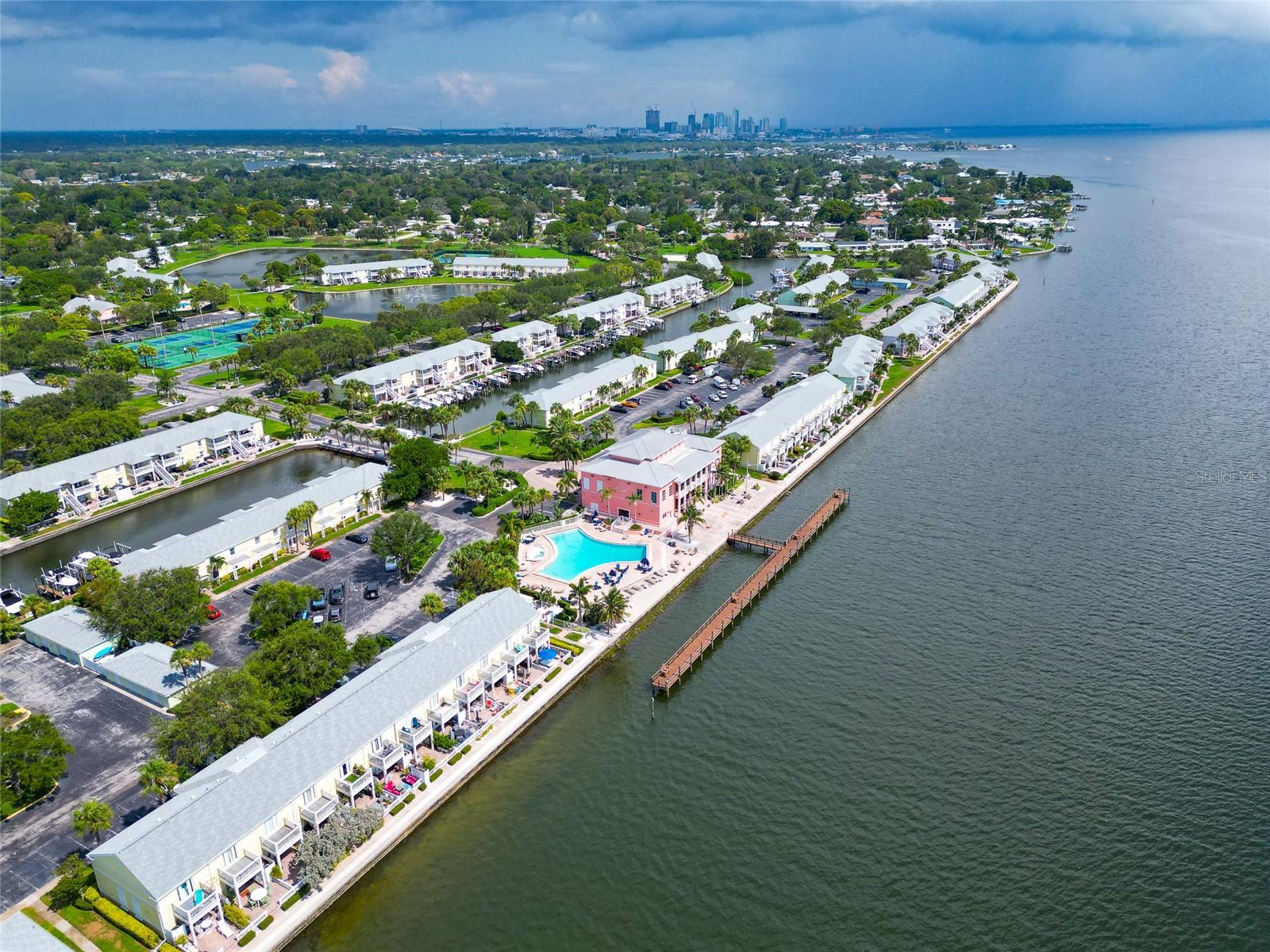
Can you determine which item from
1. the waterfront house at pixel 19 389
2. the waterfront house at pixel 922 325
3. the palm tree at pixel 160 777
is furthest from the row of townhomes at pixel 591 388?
the waterfront house at pixel 19 389

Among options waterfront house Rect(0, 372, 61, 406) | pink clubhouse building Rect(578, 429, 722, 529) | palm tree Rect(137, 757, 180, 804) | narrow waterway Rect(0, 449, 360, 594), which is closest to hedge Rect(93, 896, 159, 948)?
palm tree Rect(137, 757, 180, 804)

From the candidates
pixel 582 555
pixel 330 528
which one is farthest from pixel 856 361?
pixel 330 528

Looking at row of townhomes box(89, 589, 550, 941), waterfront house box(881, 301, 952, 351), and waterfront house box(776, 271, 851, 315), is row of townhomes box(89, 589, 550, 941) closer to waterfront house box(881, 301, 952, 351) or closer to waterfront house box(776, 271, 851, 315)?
waterfront house box(881, 301, 952, 351)

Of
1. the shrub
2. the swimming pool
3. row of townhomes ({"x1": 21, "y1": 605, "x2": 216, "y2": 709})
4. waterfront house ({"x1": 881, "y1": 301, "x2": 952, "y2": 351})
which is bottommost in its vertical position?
the shrub

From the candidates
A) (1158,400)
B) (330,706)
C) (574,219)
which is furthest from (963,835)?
(574,219)
